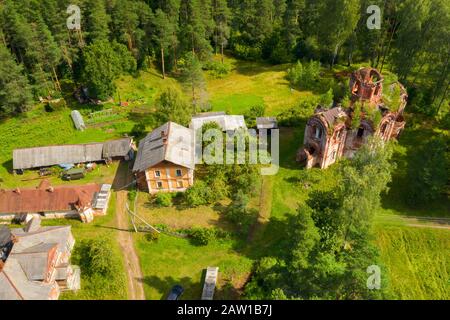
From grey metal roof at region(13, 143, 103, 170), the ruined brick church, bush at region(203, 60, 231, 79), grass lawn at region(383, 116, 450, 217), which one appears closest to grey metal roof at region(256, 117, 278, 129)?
the ruined brick church

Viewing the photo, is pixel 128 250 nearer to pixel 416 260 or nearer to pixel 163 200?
pixel 163 200

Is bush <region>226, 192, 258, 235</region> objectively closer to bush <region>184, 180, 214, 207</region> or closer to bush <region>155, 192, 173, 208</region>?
bush <region>184, 180, 214, 207</region>

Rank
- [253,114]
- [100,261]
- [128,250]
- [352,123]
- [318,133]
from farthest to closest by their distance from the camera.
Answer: [253,114] → [318,133] → [352,123] → [128,250] → [100,261]

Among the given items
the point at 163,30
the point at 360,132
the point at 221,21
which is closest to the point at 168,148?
the point at 360,132

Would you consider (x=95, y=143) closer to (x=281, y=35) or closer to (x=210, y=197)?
(x=210, y=197)

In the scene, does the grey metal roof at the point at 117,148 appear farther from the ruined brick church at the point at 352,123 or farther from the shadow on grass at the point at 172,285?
the ruined brick church at the point at 352,123

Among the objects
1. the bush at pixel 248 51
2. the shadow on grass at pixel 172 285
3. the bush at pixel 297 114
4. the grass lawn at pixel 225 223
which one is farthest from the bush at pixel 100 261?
the bush at pixel 248 51

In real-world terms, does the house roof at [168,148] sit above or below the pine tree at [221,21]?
below
